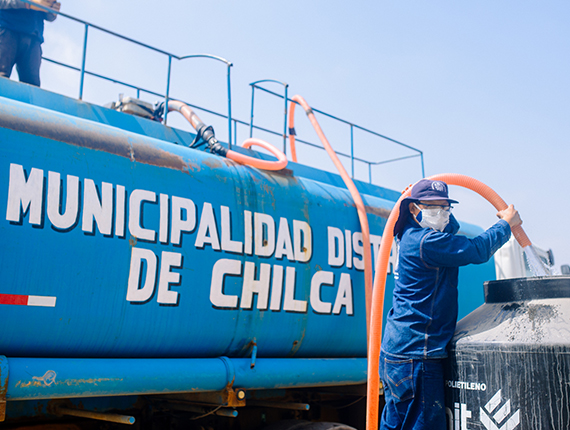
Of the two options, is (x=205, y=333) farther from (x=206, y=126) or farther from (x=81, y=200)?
(x=206, y=126)

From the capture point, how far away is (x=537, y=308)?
8.93ft

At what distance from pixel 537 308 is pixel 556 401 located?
1.62ft

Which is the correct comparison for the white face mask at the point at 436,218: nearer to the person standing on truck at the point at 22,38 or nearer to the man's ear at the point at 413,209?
the man's ear at the point at 413,209

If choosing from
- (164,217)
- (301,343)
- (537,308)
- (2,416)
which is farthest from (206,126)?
(537,308)

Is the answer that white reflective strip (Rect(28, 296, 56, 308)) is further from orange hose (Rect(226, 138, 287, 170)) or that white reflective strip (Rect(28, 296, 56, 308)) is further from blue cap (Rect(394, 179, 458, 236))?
blue cap (Rect(394, 179, 458, 236))

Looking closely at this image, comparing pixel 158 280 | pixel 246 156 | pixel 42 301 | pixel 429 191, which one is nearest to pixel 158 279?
pixel 158 280

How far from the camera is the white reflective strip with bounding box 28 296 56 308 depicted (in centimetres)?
284

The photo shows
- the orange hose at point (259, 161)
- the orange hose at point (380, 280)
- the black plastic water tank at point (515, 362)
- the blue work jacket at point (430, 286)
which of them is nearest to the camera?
the black plastic water tank at point (515, 362)

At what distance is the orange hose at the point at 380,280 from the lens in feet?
11.0

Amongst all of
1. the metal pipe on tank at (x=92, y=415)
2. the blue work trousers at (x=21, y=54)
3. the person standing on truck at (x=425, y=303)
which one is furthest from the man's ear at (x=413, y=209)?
the blue work trousers at (x=21, y=54)

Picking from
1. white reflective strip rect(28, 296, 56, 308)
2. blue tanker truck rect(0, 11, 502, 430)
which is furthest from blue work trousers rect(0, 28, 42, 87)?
white reflective strip rect(28, 296, 56, 308)

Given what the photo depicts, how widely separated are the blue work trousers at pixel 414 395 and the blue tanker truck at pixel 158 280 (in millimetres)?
1012

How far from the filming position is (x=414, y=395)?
9.51 feet

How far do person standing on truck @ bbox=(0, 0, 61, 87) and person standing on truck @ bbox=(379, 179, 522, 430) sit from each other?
12.0ft
